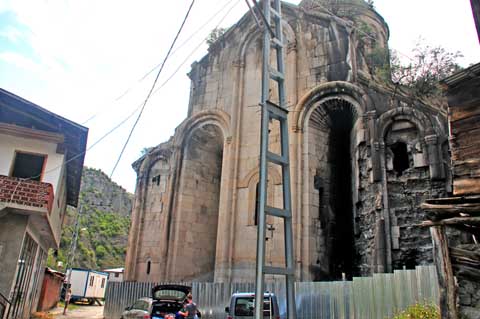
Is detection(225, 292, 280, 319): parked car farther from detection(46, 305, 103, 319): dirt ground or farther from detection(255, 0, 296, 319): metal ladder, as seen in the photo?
detection(46, 305, 103, 319): dirt ground

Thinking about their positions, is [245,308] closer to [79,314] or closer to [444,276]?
[444,276]

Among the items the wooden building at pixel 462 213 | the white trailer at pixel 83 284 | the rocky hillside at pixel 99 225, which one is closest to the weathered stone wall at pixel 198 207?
the wooden building at pixel 462 213

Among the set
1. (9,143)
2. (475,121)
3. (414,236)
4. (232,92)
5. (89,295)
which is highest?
(232,92)

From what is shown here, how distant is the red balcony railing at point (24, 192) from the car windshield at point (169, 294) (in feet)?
14.8

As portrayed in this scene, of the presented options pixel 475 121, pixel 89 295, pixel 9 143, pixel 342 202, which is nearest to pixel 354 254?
pixel 342 202

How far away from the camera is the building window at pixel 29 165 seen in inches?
564

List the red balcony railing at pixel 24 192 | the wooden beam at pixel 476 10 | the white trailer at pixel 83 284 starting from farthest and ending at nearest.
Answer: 1. the white trailer at pixel 83 284
2. the red balcony railing at pixel 24 192
3. the wooden beam at pixel 476 10

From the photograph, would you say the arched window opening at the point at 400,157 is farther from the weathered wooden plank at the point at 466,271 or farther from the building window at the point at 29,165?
the building window at the point at 29,165

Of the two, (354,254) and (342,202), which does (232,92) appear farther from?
(354,254)

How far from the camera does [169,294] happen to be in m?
14.3

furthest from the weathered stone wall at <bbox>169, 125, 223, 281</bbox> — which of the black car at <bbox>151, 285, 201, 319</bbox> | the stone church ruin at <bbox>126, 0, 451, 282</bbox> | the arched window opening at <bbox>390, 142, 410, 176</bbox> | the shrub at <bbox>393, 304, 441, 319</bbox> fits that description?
the shrub at <bbox>393, 304, 441, 319</bbox>

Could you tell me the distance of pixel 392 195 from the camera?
14219mm

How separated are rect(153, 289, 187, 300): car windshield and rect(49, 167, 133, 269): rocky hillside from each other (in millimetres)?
45813

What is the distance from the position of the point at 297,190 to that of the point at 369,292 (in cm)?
592
